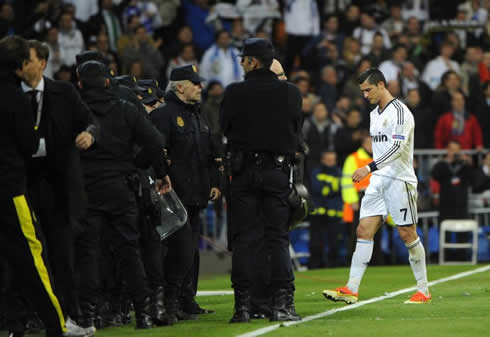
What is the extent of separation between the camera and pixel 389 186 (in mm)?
11602

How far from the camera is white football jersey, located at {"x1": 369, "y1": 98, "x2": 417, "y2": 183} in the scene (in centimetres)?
1137

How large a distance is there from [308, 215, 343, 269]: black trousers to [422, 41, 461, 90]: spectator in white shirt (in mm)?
5564

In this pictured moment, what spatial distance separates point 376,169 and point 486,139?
1089cm

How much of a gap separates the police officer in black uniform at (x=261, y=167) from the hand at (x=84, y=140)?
5.40 feet

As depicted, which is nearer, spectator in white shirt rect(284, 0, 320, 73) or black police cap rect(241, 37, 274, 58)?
black police cap rect(241, 37, 274, 58)

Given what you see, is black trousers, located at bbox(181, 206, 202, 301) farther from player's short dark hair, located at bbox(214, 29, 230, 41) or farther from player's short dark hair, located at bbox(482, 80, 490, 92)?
player's short dark hair, located at bbox(482, 80, 490, 92)

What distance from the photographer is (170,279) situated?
10391 millimetres

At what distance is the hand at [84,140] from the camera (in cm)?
845

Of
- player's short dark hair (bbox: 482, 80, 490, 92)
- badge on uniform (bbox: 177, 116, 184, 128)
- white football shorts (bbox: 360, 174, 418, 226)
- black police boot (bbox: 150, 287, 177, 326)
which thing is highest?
badge on uniform (bbox: 177, 116, 184, 128)

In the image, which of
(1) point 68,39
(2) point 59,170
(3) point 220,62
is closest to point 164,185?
Answer: (2) point 59,170

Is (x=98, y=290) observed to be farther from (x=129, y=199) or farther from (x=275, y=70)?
(x=275, y=70)

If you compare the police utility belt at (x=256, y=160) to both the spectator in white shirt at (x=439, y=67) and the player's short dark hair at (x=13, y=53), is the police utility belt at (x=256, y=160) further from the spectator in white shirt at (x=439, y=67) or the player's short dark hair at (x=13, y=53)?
the spectator in white shirt at (x=439, y=67)

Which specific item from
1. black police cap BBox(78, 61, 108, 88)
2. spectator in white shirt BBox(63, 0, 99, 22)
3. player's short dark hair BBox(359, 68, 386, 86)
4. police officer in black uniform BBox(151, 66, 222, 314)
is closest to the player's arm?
player's short dark hair BBox(359, 68, 386, 86)

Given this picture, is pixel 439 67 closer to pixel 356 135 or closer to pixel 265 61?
pixel 356 135
